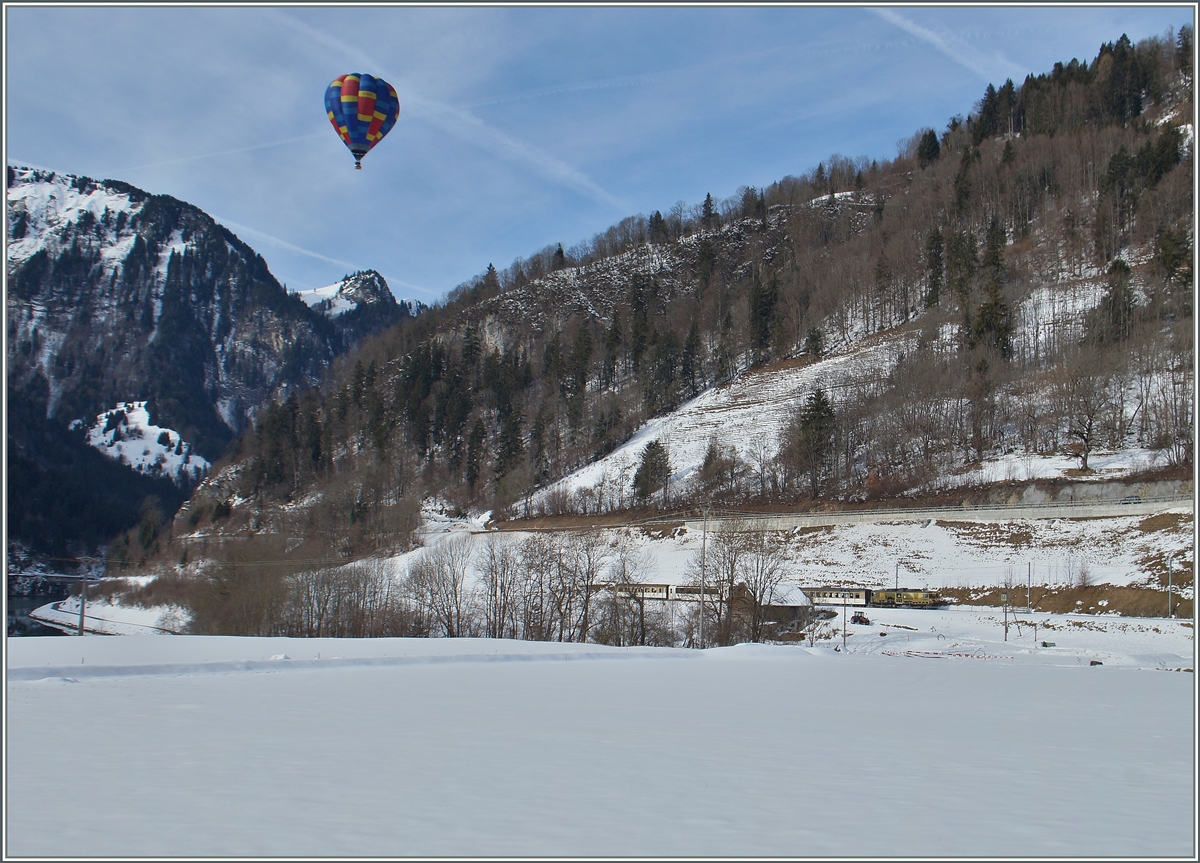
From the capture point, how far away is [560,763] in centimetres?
743

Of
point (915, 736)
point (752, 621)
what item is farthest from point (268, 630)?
point (915, 736)

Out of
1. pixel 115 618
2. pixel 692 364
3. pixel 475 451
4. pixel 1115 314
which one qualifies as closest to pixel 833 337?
pixel 692 364

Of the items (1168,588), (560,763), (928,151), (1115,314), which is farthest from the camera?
(928,151)

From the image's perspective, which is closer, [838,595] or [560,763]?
[560,763]

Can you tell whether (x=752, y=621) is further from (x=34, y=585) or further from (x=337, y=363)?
(x=337, y=363)

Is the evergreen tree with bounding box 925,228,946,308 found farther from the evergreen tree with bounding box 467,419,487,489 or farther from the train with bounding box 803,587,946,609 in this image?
the evergreen tree with bounding box 467,419,487,489

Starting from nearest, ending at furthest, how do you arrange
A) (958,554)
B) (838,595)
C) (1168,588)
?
(1168,588) → (838,595) → (958,554)

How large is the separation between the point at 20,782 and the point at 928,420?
233ft

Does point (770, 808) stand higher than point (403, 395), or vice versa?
point (403, 395)

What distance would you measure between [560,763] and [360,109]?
2874 cm

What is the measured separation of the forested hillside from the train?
1769cm

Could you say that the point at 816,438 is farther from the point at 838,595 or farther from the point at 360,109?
the point at 360,109

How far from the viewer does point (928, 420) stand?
6888cm

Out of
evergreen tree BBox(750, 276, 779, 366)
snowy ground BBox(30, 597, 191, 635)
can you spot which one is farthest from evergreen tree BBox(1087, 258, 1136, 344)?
snowy ground BBox(30, 597, 191, 635)
